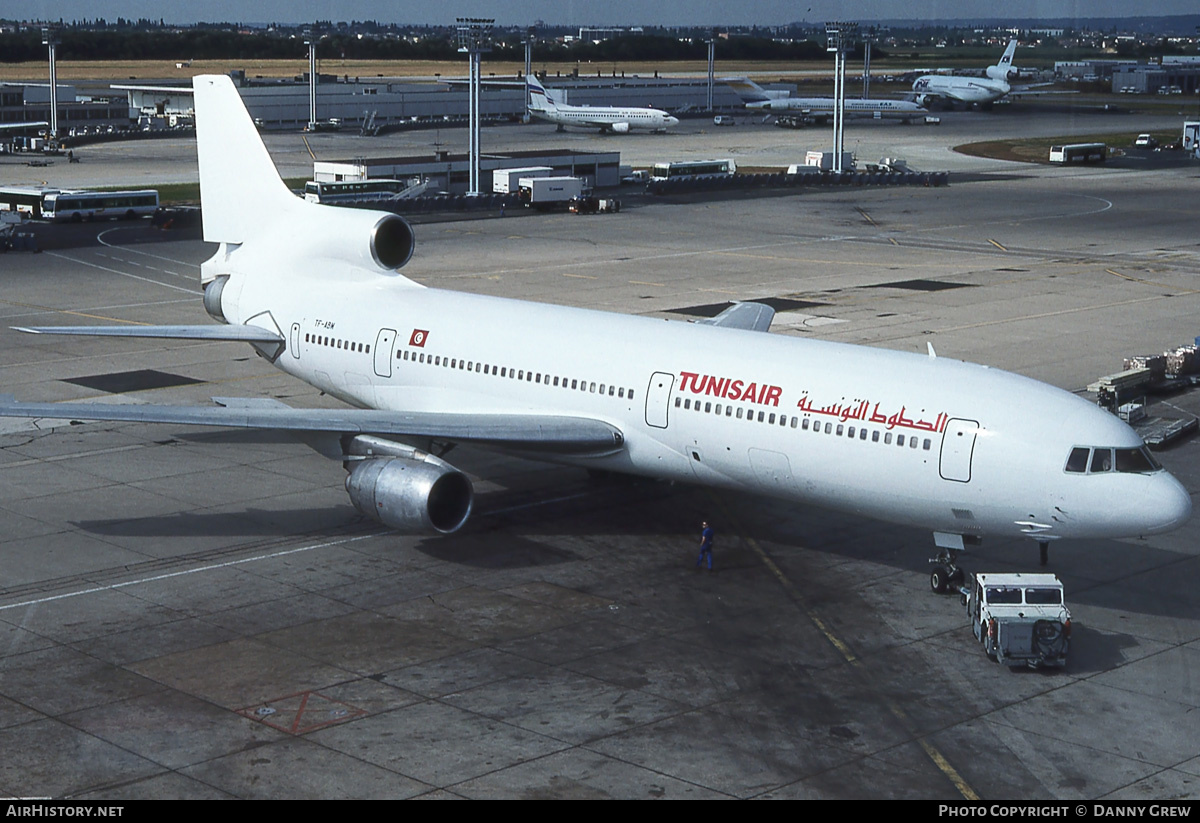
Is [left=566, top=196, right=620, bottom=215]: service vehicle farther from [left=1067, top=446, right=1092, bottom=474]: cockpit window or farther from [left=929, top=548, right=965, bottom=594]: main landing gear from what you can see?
[left=1067, top=446, right=1092, bottom=474]: cockpit window

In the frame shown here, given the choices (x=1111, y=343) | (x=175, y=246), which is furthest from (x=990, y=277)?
(x=175, y=246)

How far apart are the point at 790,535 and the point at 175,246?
5864 centimetres

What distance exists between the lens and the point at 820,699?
74.8 ft

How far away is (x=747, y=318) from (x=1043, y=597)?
18.0 m

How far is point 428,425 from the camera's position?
1213 inches

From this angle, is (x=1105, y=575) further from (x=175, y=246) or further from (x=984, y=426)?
(x=175, y=246)

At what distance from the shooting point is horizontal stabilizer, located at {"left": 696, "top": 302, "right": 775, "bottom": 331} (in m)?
40.1

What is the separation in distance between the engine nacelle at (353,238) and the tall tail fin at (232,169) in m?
1.40

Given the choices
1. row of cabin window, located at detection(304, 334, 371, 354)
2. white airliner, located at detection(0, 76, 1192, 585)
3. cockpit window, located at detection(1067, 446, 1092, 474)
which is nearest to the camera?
cockpit window, located at detection(1067, 446, 1092, 474)

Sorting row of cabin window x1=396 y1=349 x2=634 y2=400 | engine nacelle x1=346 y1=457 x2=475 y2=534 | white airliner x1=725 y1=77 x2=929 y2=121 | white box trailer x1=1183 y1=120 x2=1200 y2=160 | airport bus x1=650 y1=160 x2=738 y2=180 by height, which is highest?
white airliner x1=725 y1=77 x2=929 y2=121

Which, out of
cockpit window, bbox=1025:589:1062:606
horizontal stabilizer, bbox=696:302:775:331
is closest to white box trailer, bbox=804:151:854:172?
horizontal stabilizer, bbox=696:302:775:331

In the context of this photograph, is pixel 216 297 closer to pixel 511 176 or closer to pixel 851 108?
pixel 511 176

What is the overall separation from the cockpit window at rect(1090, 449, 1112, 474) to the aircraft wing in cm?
1020

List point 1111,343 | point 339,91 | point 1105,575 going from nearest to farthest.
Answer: point 1105,575
point 1111,343
point 339,91
